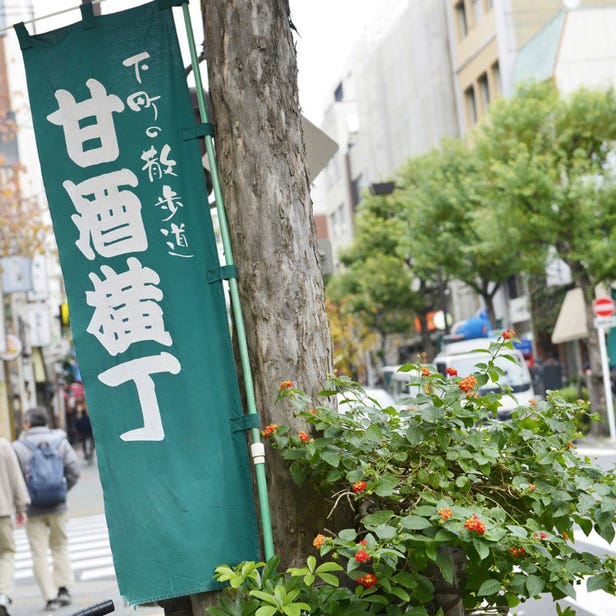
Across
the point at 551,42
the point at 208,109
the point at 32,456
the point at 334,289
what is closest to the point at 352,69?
the point at 334,289

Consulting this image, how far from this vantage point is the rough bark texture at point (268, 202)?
161 inches

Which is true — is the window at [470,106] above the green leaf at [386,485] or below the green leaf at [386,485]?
above

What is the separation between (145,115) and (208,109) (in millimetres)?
308

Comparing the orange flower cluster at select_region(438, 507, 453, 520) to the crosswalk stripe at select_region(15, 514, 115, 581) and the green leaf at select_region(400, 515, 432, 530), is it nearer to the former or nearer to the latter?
the green leaf at select_region(400, 515, 432, 530)

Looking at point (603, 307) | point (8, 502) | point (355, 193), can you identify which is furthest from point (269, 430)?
point (355, 193)

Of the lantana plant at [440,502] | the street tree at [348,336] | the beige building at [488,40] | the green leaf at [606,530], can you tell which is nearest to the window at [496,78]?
the beige building at [488,40]

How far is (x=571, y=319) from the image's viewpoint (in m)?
34.0

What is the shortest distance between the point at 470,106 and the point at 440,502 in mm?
44016

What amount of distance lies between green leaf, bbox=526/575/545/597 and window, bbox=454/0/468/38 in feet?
146

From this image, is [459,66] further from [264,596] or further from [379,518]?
[264,596]

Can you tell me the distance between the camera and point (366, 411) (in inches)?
154

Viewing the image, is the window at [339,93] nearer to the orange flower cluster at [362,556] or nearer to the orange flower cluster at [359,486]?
the orange flower cluster at [359,486]

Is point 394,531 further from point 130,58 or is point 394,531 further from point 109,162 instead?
point 130,58

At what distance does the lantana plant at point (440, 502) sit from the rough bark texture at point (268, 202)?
0.16 m
